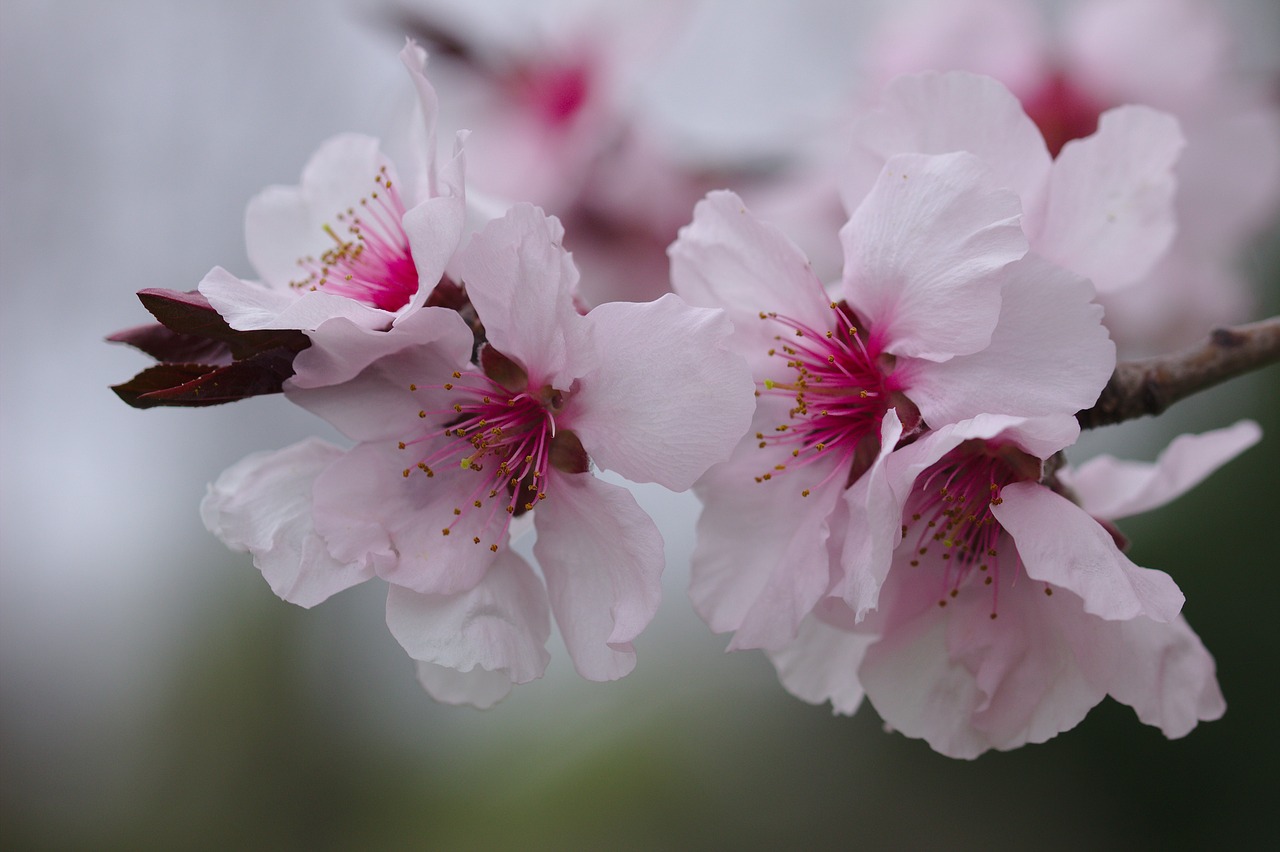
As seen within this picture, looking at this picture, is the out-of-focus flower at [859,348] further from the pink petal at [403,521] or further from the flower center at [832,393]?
the pink petal at [403,521]

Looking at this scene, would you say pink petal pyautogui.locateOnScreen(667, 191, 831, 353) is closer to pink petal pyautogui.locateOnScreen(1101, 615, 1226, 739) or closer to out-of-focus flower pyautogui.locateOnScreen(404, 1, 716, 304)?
pink petal pyautogui.locateOnScreen(1101, 615, 1226, 739)

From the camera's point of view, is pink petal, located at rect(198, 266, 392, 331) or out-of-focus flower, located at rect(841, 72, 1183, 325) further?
out-of-focus flower, located at rect(841, 72, 1183, 325)

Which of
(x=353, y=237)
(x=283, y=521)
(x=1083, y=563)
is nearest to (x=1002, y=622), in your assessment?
(x=1083, y=563)

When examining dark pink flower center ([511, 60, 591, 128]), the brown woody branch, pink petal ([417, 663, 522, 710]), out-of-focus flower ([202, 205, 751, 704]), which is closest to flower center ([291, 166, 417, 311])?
out-of-focus flower ([202, 205, 751, 704])

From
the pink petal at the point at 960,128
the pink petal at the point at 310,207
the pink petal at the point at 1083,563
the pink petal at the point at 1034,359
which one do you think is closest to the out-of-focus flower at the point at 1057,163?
the pink petal at the point at 960,128

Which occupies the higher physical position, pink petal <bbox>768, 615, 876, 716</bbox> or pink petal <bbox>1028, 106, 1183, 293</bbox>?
pink petal <bbox>1028, 106, 1183, 293</bbox>

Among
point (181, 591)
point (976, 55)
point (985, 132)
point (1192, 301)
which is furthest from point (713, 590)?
point (181, 591)
